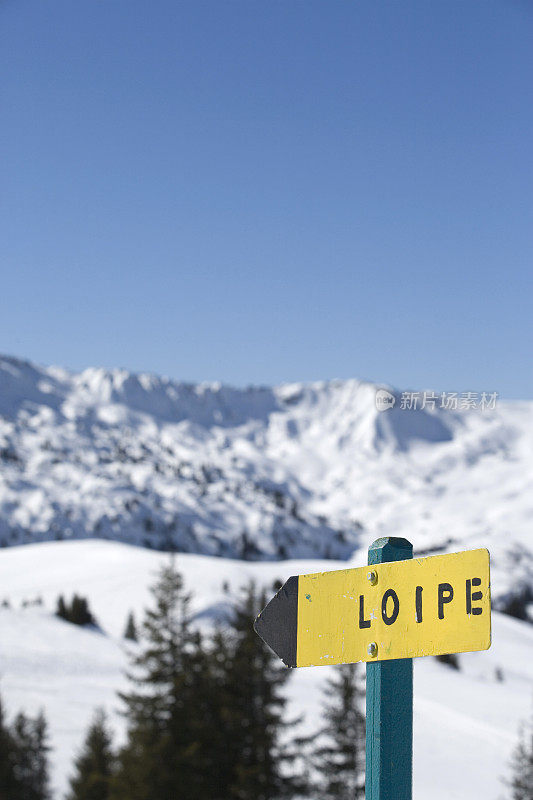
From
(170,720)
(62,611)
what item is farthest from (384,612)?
(62,611)

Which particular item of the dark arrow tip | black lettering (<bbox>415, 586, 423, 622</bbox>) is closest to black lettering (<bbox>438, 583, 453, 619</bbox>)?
black lettering (<bbox>415, 586, 423, 622</bbox>)

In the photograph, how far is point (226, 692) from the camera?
1045 inches

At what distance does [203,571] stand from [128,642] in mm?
43096

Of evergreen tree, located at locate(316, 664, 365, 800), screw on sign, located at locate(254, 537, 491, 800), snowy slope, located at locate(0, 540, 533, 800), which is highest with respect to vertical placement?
snowy slope, located at locate(0, 540, 533, 800)

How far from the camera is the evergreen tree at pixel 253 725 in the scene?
25.1 metres

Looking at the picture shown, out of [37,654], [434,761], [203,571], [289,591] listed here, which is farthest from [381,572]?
[203,571]

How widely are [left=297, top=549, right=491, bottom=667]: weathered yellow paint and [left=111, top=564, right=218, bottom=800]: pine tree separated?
22.3m

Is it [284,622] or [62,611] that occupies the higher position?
[62,611]

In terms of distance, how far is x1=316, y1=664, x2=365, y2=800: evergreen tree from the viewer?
30.7m

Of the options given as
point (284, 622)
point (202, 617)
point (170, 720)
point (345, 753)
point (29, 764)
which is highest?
point (202, 617)

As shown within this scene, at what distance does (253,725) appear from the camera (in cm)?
2641

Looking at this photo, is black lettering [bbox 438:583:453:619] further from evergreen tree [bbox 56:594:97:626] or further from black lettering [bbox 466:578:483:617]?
evergreen tree [bbox 56:594:97:626]

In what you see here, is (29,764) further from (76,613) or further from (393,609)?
(76,613)

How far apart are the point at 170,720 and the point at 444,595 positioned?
946 inches
